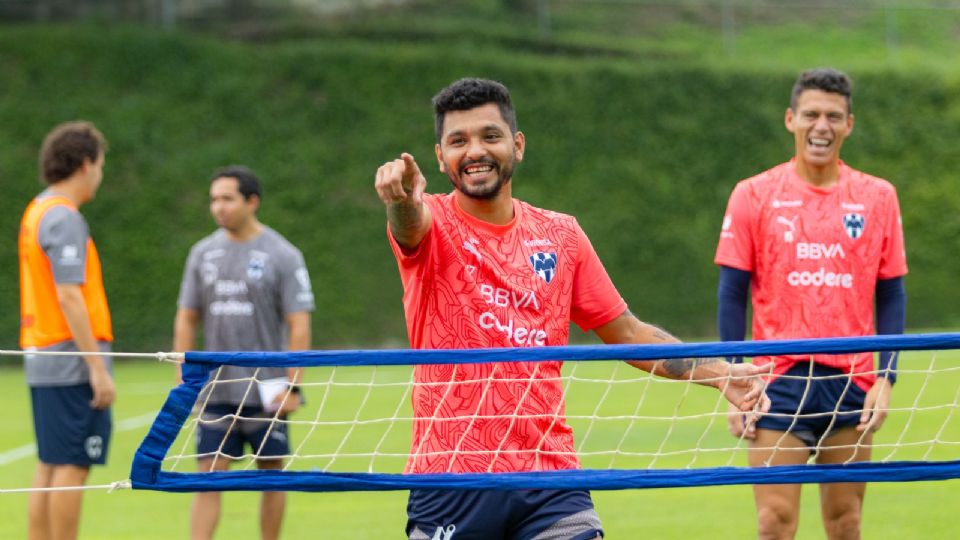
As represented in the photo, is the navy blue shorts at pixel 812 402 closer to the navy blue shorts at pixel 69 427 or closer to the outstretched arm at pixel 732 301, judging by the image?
the outstretched arm at pixel 732 301

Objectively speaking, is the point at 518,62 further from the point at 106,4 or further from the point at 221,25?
the point at 106,4

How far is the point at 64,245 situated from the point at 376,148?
1879cm

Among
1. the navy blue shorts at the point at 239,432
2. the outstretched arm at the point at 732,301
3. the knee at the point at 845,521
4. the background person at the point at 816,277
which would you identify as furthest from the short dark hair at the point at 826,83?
the navy blue shorts at the point at 239,432

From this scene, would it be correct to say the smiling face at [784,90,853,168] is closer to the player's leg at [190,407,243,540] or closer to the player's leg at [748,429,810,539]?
the player's leg at [748,429,810,539]

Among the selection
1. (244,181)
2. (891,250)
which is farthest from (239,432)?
(891,250)

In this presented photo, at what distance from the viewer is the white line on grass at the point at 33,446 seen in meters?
12.0

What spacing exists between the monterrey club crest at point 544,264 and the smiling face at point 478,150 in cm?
27

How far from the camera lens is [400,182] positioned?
379cm

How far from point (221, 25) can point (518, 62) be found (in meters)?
6.31

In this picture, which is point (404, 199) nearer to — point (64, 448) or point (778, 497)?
point (778, 497)

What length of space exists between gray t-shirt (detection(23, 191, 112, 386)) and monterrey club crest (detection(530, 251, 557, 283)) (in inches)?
142

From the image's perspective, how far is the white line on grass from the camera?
1202 cm

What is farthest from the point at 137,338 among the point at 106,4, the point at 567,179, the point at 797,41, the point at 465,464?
the point at 465,464

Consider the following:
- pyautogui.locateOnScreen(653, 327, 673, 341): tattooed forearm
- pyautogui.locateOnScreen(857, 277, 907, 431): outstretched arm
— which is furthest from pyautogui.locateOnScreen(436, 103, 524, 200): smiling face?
pyautogui.locateOnScreen(857, 277, 907, 431): outstretched arm
